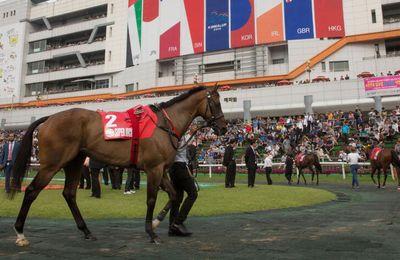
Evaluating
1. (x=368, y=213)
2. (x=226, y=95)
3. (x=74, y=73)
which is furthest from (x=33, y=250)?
(x=74, y=73)

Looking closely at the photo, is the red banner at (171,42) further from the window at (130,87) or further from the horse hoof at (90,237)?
the horse hoof at (90,237)

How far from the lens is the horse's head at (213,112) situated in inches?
248

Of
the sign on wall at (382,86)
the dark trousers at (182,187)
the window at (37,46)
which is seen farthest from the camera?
the window at (37,46)

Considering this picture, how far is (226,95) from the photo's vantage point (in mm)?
38625

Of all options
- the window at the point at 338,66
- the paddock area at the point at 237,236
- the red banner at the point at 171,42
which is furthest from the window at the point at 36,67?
the paddock area at the point at 237,236

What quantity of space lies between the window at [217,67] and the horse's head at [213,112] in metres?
39.1

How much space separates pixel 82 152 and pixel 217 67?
40.8m

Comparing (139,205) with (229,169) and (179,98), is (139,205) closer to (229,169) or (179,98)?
(179,98)

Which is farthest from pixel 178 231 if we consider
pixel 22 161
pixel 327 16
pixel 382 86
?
pixel 327 16

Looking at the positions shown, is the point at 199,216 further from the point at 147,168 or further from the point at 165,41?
the point at 165,41

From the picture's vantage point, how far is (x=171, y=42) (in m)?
45.2

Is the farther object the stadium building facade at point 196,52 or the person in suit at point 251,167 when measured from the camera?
the stadium building facade at point 196,52

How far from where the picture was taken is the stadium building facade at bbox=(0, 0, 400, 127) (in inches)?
1489

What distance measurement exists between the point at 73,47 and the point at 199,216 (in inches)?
2188
